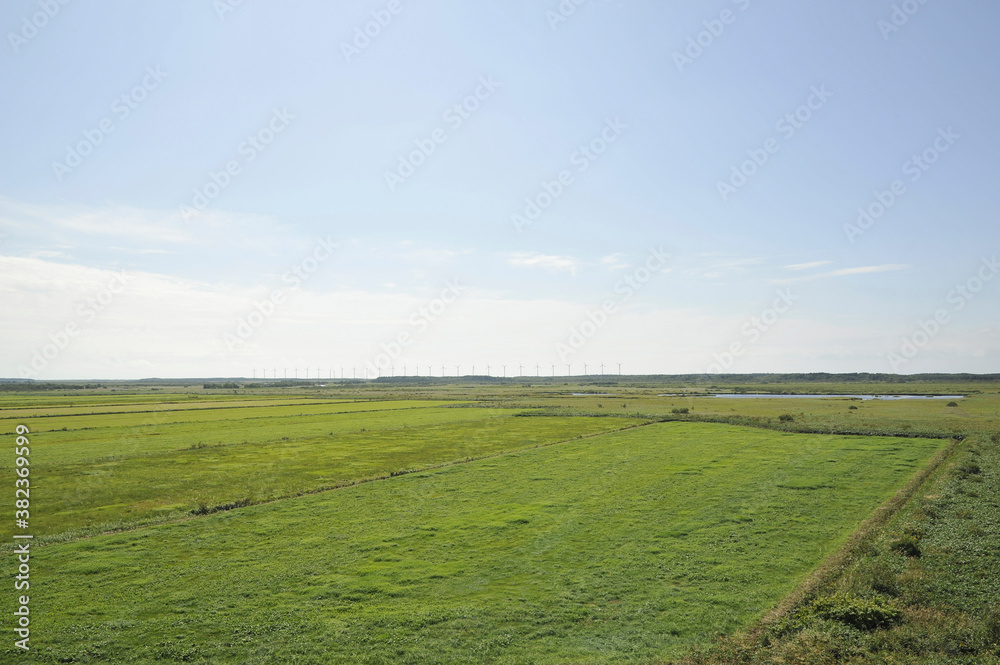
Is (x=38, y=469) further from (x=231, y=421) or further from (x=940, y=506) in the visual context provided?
(x=940, y=506)

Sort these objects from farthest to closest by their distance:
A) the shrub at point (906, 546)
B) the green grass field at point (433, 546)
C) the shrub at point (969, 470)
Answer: the shrub at point (969, 470) < the shrub at point (906, 546) < the green grass field at point (433, 546)

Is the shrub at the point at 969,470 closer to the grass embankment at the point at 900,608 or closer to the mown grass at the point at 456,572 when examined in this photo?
the mown grass at the point at 456,572

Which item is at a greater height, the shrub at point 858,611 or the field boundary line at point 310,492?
the shrub at point 858,611

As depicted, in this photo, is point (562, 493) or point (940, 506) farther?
point (562, 493)

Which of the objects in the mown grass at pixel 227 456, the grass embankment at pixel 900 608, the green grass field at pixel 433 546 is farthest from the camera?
the mown grass at pixel 227 456

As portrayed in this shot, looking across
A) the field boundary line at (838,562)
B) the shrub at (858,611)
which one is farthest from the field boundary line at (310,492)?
the shrub at (858,611)

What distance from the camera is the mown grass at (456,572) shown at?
599 inches

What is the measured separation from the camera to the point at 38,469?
1563 inches

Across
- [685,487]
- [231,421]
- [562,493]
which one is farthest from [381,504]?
[231,421]

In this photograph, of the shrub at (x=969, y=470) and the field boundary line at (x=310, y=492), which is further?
the shrub at (x=969, y=470)

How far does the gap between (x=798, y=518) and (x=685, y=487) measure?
7.81 m

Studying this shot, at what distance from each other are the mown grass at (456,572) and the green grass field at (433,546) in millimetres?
90

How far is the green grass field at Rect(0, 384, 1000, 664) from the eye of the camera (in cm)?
1552

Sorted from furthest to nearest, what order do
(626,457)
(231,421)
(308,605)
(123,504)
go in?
(231,421) → (626,457) → (123,504) → (308,605)
